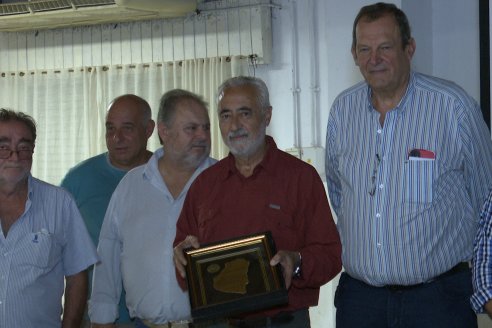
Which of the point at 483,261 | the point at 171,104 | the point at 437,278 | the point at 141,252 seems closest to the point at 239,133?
the point at 171,104

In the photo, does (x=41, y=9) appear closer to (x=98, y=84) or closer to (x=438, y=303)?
(x=98, y=84)

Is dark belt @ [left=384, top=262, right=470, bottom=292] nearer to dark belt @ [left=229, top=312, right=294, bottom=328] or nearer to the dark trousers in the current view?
the dark trousers

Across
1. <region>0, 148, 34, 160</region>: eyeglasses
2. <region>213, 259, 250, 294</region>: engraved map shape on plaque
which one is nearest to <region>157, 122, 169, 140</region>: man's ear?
<region>0, 148, 34, 160</region>: eyeglasses

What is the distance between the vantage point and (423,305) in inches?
112

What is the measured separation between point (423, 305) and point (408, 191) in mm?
378

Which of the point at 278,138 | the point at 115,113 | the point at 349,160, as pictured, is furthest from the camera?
the point at 278,138

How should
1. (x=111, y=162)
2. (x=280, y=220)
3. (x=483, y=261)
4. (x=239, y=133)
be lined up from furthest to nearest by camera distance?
(x=111, y=162) < (x=239, y=133) < (x=280, y=220) < (x=483, y=261)

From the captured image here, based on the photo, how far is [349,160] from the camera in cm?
305

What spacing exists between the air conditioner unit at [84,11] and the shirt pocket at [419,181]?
390 centimetres

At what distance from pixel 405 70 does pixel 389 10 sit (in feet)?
0.73

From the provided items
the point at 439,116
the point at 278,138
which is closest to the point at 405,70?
the point at 439,116

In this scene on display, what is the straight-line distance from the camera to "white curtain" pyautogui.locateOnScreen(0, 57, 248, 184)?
7145 millimetres

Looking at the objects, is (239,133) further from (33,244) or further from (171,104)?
(33,244)

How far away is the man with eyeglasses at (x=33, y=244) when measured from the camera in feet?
10.5
